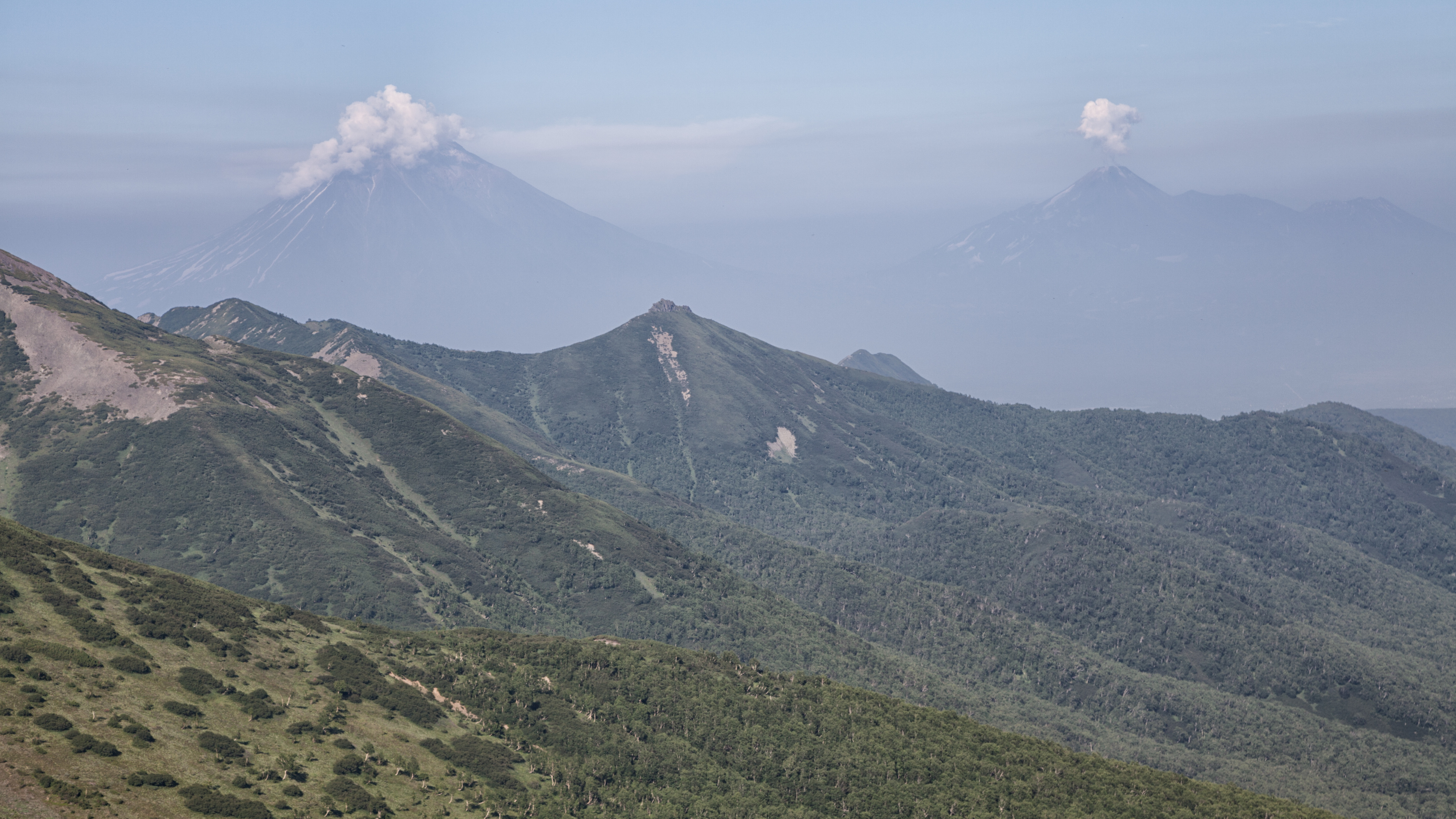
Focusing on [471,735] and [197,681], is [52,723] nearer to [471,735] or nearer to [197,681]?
[197,681]

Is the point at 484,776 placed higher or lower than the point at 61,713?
lower

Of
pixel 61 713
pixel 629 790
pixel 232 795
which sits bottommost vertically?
pixel 629 790

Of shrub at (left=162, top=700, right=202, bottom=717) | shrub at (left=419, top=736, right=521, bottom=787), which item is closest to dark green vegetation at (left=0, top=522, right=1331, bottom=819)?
shrub at (left=419, top=736, right=521, bottom=787)

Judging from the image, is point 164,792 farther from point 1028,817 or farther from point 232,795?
point 1028,817

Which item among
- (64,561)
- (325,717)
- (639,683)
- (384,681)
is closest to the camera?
(325,717)

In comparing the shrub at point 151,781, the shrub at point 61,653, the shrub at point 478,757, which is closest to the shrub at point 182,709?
the shrub at point 61,653

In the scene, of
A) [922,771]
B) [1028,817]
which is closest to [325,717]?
[922,771]
